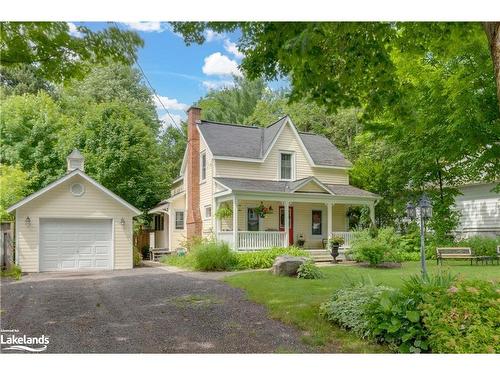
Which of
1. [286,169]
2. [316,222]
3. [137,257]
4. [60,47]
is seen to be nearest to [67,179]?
[137,257]

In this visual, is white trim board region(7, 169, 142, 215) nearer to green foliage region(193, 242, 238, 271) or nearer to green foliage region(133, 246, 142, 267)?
green foliage region(133, 246, 142, 267)

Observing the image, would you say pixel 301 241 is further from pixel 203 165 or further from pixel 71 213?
pixel 71 213

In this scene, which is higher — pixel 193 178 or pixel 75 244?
pixel 193 178

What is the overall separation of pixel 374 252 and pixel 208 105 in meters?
3.88

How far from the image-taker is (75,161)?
4.63m

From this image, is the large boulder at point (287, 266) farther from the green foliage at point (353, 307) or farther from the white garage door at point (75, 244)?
the white garage door at point (75, 244)

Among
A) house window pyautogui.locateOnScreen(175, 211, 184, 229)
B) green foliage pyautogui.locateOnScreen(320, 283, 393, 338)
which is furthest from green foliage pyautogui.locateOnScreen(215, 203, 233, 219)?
green foliage pyautogui.locateOnScreen(320, 283, 393, 338)

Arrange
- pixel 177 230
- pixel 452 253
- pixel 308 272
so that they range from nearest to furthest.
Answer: pixel 177 230
pixel 452 253
pixel 308 272

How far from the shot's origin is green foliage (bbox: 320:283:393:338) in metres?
4.04

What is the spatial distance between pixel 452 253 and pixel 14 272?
20.3 ft
